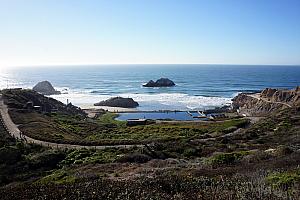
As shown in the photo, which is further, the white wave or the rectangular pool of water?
the white wave

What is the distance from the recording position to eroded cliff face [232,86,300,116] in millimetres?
74062

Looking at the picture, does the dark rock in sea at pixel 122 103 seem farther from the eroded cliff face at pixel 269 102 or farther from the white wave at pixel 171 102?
the eroded cliff face at pixel 269 102

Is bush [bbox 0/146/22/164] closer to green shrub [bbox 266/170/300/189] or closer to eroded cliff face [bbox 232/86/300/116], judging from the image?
green shrub [bbox 266/170/300/189]

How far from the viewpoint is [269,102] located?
7906 cm

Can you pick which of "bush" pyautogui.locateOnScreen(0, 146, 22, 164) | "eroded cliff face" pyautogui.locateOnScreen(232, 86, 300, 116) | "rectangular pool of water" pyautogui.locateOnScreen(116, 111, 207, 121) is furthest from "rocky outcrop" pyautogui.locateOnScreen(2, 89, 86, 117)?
"bush" pyautogui.locateOnScreen(0, 146, 22, 164)

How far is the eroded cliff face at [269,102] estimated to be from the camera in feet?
243

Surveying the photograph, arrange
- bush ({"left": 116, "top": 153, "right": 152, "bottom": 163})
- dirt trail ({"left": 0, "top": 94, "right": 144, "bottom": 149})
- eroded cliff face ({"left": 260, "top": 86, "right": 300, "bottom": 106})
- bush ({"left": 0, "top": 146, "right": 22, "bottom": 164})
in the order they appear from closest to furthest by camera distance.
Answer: bush ({"left": 116, "top": 153, "right": 152, "bottom": 163}), bush ({"left": 0, "top": 146, "right": 22, "bottom": 164}), dirt trail ({"left": 0, "top": 94, "right": 144, "bottom": 149}), eroded cliff face ({"left": 260, "top": 86, "right": 300, "bottom": 106})

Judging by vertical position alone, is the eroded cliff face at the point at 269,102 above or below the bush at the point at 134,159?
below

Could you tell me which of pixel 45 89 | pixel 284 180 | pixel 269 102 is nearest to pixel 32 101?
pixel 269 102

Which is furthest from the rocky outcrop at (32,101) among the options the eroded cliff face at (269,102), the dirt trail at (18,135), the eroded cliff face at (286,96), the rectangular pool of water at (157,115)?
the eroded cliff face at (286,96)

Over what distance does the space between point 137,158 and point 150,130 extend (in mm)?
31732

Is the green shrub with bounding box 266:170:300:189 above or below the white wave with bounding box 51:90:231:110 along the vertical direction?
above

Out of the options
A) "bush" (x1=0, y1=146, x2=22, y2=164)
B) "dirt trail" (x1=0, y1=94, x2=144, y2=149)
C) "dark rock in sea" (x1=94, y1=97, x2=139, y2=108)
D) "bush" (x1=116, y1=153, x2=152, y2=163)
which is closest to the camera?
"bush" (x1=116, y1=153, x2=152, y2=163)

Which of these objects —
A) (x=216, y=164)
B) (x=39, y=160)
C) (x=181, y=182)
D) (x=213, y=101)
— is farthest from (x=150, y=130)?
(x=213, y=101)
